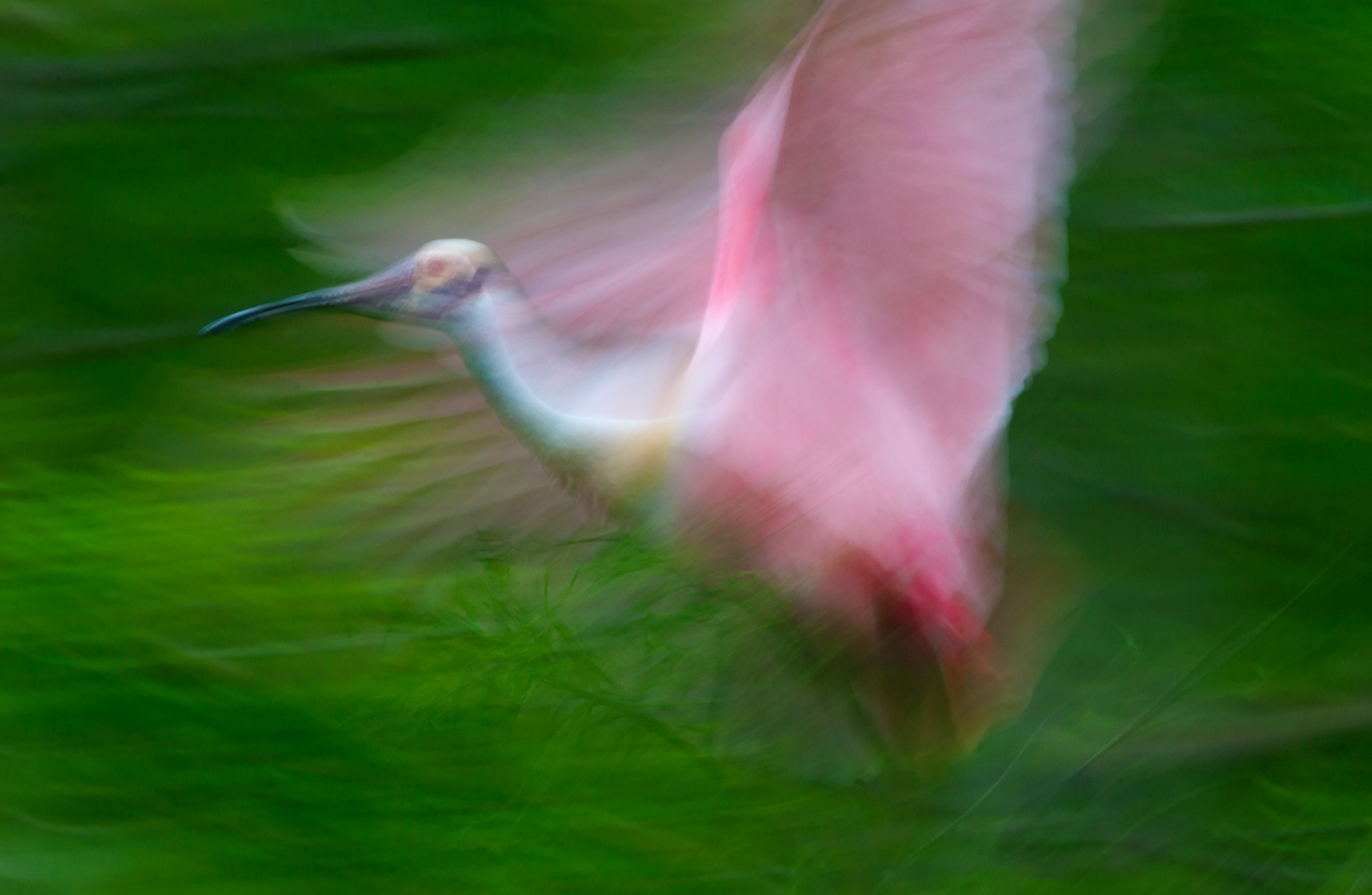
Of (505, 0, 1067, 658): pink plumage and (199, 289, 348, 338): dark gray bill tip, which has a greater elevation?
(199, 289, 348, 338): dark gray bill tip

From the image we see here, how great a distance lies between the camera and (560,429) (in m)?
0.63

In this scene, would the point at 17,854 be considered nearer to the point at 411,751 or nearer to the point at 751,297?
the point at 411,751

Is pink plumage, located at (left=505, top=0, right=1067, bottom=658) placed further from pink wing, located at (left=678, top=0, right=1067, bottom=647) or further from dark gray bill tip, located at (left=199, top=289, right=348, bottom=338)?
dark gray bill tip, located at (left=199, top=289, right=348, bottom=338)

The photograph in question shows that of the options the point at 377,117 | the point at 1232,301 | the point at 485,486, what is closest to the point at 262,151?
the point at 377,117

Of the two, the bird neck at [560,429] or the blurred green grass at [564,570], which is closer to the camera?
the blurred green grass at [564,570]

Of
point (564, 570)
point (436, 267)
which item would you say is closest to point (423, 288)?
point (436, 267)

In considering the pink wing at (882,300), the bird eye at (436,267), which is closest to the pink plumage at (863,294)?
the pink wing at (882,300)

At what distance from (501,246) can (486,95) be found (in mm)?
80

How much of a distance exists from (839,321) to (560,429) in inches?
6.0

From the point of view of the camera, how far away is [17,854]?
46 cm

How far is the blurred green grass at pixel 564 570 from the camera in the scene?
0.46 m

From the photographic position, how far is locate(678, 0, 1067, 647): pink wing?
1.84ft

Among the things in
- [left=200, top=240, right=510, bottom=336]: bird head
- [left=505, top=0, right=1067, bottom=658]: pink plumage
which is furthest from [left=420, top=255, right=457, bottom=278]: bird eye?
[left=505, top=0, right=1067, bottom=658]: pink plumage

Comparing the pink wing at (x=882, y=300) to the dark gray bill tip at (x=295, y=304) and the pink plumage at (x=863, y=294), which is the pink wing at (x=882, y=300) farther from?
the dark gray bill tip at (x=295, y=304)
